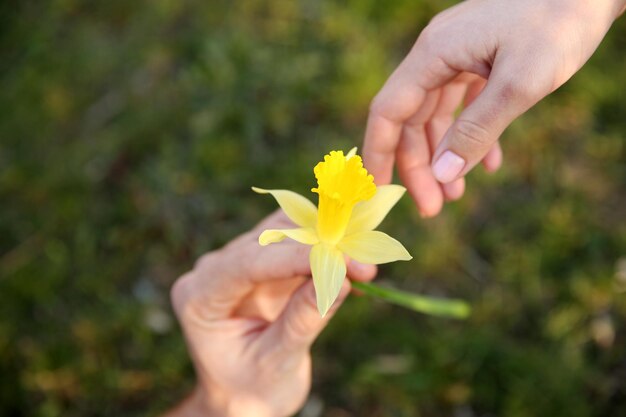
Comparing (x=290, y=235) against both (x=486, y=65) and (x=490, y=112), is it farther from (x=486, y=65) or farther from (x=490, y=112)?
(x=486, y=65)

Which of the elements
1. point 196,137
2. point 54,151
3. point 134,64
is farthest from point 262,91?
point 54,151

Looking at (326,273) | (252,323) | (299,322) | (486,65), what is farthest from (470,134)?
(252,323)

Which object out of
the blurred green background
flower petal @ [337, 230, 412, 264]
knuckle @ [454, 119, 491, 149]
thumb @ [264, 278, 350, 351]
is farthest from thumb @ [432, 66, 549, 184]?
the blurred green background

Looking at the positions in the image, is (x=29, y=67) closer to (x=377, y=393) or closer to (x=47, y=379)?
(x=47, y=379)

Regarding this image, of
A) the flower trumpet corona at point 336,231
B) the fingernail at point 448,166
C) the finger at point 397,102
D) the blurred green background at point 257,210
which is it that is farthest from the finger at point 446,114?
the blurred green background at point 257,210

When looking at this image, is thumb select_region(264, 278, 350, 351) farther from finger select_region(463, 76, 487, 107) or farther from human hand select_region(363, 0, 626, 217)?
finger select_region(463, 76, 487, 107)

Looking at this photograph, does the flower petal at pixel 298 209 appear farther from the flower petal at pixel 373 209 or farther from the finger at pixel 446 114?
the finger at pixel 446 114
